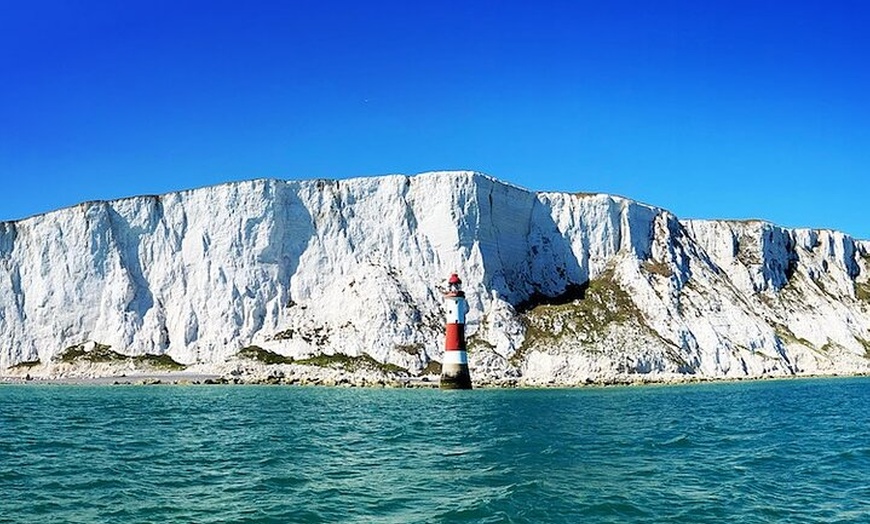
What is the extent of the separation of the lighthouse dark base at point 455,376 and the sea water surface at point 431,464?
20172 mm

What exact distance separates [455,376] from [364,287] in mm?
22970

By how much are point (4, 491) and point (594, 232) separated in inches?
3335

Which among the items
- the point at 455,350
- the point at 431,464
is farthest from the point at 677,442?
the point at 455,350

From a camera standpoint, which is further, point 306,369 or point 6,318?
point 6,318

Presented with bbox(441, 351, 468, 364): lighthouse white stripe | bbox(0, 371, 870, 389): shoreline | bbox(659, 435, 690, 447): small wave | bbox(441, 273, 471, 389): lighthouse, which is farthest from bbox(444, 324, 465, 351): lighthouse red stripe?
bbox(659, 435, 690, 447): small wave

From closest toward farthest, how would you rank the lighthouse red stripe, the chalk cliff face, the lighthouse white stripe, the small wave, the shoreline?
the small wave → the lighthouse white stripe → the lighthouse red stripe → the shoreline → the chalk cliff face

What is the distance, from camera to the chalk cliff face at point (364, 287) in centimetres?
7938

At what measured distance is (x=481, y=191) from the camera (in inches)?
3467

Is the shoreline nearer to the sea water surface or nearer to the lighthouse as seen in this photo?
the lighthouse

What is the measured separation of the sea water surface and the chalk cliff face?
38.3m

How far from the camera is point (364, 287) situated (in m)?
81.6

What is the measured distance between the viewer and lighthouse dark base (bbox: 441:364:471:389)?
6144 centimetres


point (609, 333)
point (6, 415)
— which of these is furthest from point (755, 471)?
point (609, 333)

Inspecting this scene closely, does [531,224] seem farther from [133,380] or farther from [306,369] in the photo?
[133,380]
